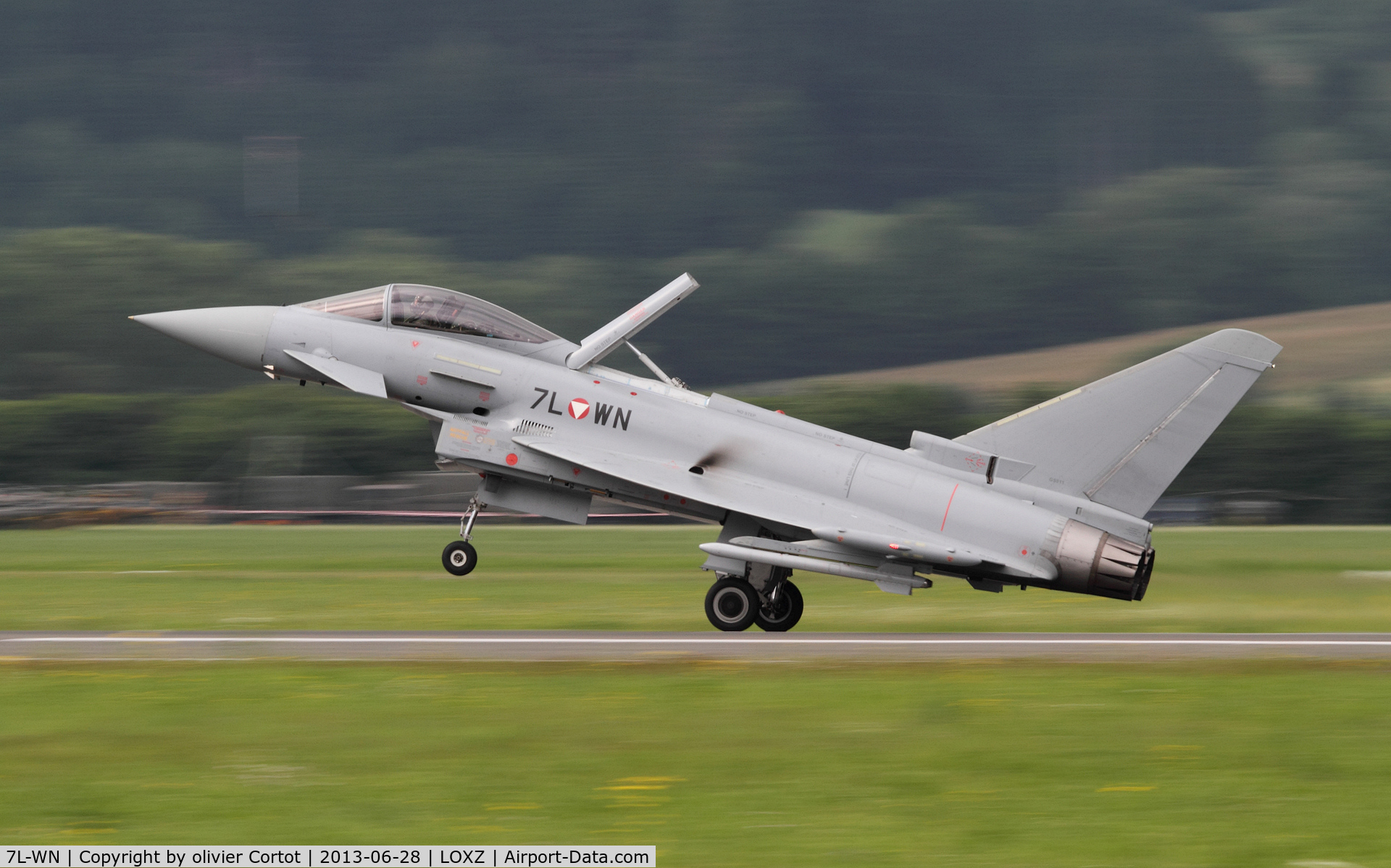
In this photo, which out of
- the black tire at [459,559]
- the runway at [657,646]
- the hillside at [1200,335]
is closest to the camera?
the runway at [657,646]

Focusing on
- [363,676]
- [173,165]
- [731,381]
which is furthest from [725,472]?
[173,165]

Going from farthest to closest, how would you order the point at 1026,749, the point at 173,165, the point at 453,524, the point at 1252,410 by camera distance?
1. the point at 173,165
2. the point at 1252,410
3. the point at 453,524
4. the point at 1026,749

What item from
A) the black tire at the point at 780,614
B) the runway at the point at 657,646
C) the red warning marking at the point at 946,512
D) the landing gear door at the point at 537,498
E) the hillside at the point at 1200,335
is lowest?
the runway at the point at 657,646

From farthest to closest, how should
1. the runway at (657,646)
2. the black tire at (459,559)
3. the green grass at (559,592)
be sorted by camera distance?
the green grass at (559,592) → the black tire at (459,559) → the runway at (657,646)

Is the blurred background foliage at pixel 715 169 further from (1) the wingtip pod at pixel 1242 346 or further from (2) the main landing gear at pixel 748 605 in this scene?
(1) the wingtip pod at pixel 1242 346

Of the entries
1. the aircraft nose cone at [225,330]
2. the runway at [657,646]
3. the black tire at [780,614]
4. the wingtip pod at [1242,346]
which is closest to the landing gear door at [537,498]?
the runway at [657,646]

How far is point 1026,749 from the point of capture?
11.2m

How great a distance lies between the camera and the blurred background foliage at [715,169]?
3814 inches

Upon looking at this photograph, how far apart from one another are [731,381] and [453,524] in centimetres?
5129

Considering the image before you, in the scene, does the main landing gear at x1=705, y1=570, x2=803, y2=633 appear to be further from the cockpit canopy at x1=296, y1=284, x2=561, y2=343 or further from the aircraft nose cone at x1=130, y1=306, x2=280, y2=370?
the aircraft nose cone at x1=130, y1=306, x2=280, y2=370

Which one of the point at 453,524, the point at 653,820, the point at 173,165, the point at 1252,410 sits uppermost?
the point at 173,165

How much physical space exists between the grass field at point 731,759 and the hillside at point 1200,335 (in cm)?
4906

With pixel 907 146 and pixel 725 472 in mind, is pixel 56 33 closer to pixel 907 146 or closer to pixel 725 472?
pixel 907 146

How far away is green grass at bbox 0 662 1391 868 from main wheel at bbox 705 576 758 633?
137 inches
